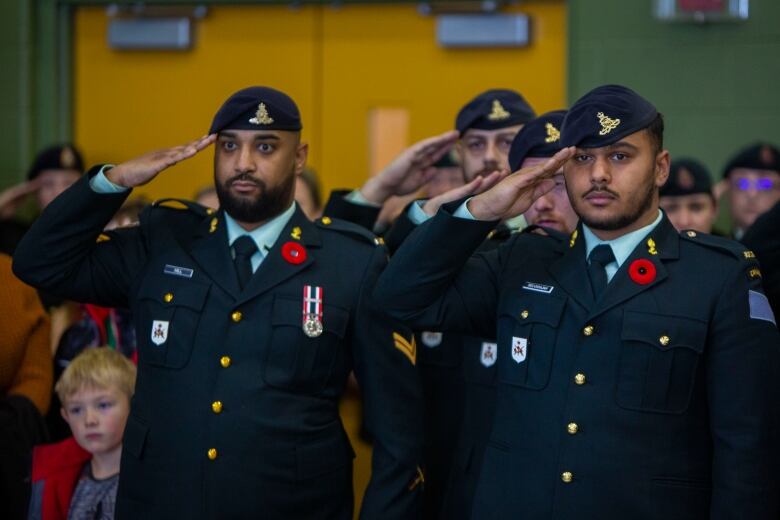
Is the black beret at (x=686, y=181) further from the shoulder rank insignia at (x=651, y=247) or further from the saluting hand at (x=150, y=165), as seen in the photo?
the saluting hand at (x=150, y=165)

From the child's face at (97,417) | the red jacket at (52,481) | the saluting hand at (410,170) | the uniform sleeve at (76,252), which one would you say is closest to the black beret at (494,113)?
the saluting hand at (410,170)

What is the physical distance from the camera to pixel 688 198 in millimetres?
4926

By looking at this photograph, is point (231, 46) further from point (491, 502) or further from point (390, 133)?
point (491, 502)

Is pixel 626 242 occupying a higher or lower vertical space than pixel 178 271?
higher

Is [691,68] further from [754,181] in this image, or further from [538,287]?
[538,287]

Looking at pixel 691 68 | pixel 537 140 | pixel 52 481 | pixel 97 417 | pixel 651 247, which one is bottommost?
pixel 52 481

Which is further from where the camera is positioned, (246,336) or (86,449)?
(86,449)

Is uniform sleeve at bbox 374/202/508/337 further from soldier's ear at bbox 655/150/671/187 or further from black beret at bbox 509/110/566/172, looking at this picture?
black beret at bbox 509/110/566/172

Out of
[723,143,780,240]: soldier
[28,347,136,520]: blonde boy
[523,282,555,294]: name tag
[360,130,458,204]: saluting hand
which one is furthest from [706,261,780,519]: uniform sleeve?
[723,143,780,240]: soldier

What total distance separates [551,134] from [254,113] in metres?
0.89

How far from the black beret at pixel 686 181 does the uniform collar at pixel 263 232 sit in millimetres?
2039

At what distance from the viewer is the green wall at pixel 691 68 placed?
5727 millimetres

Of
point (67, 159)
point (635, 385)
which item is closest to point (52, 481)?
point (635, 385)

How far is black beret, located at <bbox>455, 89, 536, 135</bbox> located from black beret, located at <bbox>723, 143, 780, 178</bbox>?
5.00 ft
